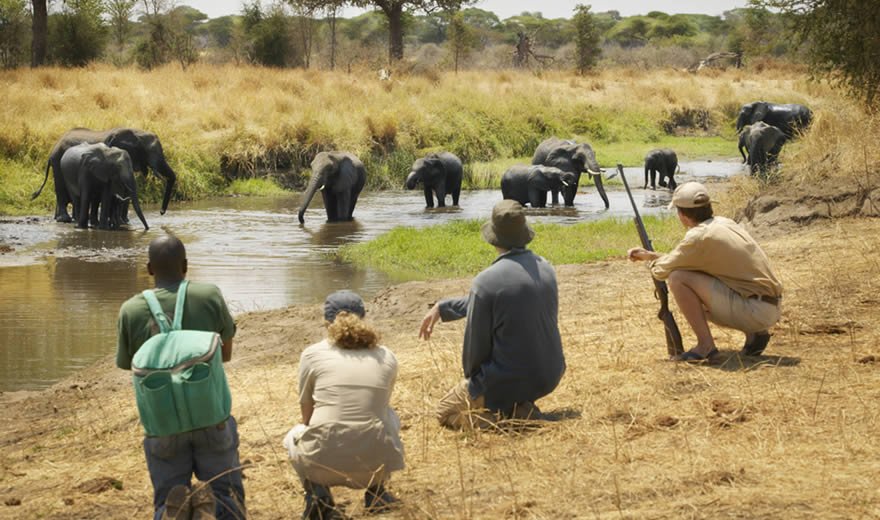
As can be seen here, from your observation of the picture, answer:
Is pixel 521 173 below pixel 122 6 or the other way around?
below

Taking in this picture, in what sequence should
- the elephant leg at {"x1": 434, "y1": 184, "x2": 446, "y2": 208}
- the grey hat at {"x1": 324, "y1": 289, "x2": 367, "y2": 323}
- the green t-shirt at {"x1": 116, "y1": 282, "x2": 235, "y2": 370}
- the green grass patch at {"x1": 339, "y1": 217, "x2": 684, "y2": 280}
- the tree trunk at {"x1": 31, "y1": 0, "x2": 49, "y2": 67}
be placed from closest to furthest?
the green t-shirt at {"x1": 116, "y1": 282, "x2": 235, "y2": 370}
the grey hat at {"x1": 324, "y1": 289, "x2": 367, "y2": 323}
the green grass patch at {"x1": 339, "y1": 217, "x2": 684, "y2": 280}
the elephant leg at {"x1": 434, "y1": 184, "x2": 446, "y2": 208}
the tree trunk at {"x1": 31, "y1": 0, "x2": 49, "y2": 67}

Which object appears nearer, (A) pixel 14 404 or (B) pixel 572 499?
(B) pixel 572 499

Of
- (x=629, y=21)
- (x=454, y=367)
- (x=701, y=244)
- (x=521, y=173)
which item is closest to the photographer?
(x=701, y=244)

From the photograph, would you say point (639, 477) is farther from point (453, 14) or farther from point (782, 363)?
point (453, 14)

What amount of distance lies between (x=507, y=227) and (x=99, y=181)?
1666 cm

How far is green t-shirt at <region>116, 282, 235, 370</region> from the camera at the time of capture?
586cm

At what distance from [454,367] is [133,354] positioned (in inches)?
142

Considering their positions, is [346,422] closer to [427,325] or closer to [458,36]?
[427,325]

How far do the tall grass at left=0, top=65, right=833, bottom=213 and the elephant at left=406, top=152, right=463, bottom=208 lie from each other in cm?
478

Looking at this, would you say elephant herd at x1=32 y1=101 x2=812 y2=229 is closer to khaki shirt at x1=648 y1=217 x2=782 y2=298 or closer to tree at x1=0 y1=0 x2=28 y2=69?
khaki shirt at x1=648 y1=217 x2=782 y2=298

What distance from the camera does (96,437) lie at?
8.48m

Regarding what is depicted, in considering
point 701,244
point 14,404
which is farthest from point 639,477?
point 14,404

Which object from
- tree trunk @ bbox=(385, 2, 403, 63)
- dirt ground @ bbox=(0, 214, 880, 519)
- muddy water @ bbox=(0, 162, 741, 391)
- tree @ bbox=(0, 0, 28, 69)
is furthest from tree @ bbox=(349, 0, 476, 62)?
dirt ground @ bbox=(0, 214, 880, 519)

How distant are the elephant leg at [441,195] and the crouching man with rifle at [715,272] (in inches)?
723
